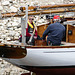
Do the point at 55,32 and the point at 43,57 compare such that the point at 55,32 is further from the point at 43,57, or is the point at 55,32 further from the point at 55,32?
the point at 43,57

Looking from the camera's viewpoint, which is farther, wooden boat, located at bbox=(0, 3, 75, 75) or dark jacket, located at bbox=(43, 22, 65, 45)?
dark jacket, located at bbox=(43, 22, 65, 45)

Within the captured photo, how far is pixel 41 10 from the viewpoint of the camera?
957 cm

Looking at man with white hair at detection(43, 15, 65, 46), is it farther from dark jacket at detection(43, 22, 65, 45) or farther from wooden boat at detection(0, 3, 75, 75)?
wooden boat at detection(0, 3, 75, 75)

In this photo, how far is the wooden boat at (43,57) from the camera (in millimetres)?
8297

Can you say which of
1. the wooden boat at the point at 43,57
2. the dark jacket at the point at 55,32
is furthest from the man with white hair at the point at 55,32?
the wooden boat at the point at 43,57

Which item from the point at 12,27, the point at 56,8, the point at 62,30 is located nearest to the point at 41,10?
the point at 56,8

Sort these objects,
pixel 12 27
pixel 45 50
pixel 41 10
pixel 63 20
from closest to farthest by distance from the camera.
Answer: pixel 45 50
pixel 41 10
pixel 63 20
pixel 12 27

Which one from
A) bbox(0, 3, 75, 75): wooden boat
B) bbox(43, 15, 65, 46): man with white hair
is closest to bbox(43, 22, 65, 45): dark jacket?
bbox(43, 15, 65, 46): man with white hair

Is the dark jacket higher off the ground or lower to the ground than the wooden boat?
higher

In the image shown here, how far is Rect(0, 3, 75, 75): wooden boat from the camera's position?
27.2 feet

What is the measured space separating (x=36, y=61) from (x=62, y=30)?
1177 millimetres

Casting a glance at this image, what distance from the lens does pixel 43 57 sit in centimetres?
834

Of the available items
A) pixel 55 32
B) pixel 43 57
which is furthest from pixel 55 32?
pixel 43 57

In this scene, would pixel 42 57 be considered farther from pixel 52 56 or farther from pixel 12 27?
pixel 12 27
